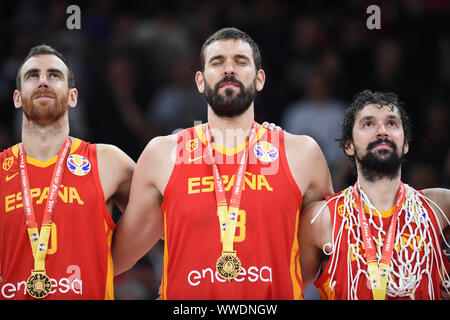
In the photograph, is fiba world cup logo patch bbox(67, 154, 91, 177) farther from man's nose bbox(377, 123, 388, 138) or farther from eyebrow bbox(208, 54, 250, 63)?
man's nose bbox(377, 123, 388, 138)

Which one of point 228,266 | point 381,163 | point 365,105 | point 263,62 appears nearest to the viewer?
point 228,266

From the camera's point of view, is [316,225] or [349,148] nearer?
[316,225]

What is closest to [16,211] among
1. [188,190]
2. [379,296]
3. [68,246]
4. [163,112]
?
[68,246]

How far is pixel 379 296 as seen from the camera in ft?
12.6

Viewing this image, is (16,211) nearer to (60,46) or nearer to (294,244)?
(294,244)

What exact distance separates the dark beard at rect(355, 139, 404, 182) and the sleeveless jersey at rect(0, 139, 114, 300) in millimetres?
1558

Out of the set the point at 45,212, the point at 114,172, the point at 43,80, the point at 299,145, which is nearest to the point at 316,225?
the point at 299,145

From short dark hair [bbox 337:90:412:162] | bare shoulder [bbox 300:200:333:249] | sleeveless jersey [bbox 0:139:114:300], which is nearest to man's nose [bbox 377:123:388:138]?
short dark hair [bbox 337:90:412:162]

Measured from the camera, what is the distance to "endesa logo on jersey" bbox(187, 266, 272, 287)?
385cm

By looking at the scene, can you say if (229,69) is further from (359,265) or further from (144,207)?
(359,265)

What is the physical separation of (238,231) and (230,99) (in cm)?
79

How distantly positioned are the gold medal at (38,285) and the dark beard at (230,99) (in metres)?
1.39

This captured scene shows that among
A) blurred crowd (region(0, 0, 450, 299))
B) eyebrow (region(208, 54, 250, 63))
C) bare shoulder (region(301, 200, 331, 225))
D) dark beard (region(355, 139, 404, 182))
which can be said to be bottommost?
bare shoulder (region(301, 200, 331, 225))

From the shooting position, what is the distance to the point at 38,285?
12.7ft
